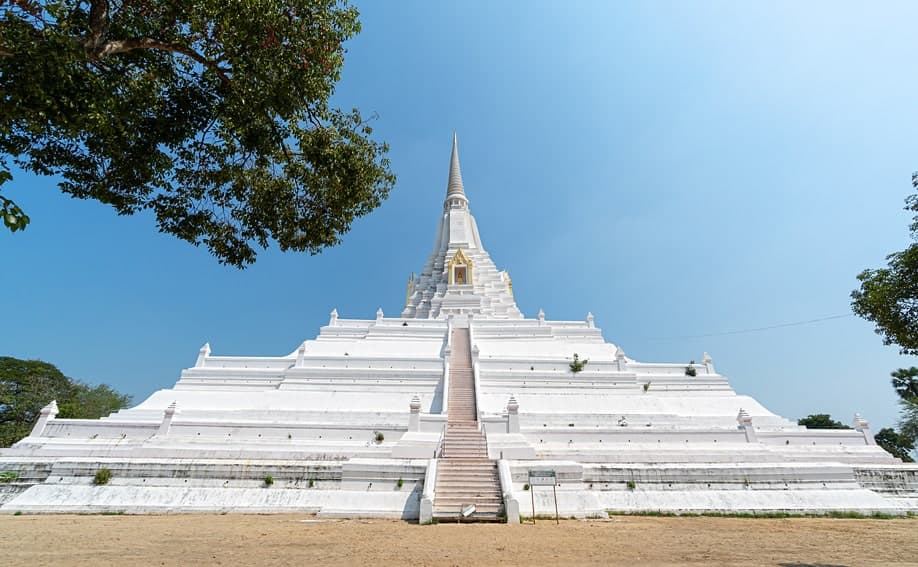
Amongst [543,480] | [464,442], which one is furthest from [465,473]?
[543,480]

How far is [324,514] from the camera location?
1353cm

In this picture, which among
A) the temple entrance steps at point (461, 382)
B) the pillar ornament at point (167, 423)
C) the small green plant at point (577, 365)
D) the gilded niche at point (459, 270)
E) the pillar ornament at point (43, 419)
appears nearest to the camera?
the pillar ornament at point (167, 423)

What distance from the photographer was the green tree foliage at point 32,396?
34812 millimetres

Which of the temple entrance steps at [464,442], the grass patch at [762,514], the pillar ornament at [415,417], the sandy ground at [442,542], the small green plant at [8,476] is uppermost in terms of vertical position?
the pillar ornament at [415,417]

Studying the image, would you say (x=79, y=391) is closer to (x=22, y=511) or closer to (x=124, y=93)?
(x=22, y=511)

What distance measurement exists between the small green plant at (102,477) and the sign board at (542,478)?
1436 cm

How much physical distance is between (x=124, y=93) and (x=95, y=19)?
4.15ft

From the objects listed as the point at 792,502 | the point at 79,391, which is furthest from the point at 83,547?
the point at 79,391

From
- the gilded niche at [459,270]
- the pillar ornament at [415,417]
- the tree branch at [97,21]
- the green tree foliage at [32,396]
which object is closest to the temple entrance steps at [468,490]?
the pillar ornament at [415,417]

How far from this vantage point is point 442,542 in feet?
33.8

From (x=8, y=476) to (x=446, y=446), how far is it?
15084mm

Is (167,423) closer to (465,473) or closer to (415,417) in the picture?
(415,417)

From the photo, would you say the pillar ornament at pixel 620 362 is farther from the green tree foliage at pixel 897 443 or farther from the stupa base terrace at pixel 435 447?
the green tree foliage at pixel 897 443

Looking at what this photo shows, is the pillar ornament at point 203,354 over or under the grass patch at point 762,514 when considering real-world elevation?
over
